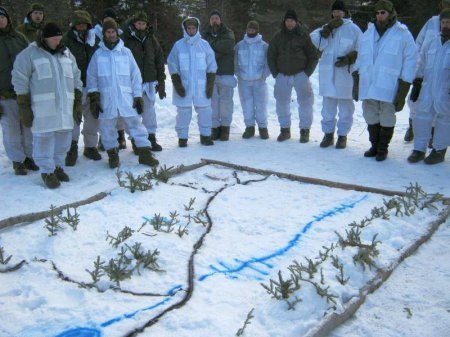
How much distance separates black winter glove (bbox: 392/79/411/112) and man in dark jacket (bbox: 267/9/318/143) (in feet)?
4.79

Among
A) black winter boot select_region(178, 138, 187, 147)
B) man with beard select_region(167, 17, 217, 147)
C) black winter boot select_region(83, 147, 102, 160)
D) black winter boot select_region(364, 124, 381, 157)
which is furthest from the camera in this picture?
black winter boot select_region(178, 138, 187, 147)

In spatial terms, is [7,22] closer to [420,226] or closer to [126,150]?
[126,150]

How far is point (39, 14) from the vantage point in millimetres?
5465

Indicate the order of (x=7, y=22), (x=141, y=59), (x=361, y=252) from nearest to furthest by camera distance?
(x=361, y=252), (x=7, y=22), (x=141, y=59)

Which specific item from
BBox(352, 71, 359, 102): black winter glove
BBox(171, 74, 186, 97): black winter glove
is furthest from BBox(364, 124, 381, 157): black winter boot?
BBox(171, 74, 186, 97): black winter glove

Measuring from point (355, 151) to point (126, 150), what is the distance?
317 centimetres

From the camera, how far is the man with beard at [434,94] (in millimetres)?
5145

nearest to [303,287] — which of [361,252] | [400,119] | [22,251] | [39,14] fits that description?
[361,252]

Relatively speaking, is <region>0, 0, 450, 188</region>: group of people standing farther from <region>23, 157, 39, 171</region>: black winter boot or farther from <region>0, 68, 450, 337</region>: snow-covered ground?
<region>0, 68, 450, 337</region>: snow-covered ground

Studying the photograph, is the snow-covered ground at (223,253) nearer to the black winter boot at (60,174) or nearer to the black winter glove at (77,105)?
the black winter boot at (60,174)

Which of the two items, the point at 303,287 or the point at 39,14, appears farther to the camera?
the point at 39,14

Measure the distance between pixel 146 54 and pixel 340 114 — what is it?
2769 millimetres

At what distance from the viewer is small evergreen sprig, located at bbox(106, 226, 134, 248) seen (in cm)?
326

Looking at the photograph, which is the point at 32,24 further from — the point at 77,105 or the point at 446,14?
the point at 446,14
